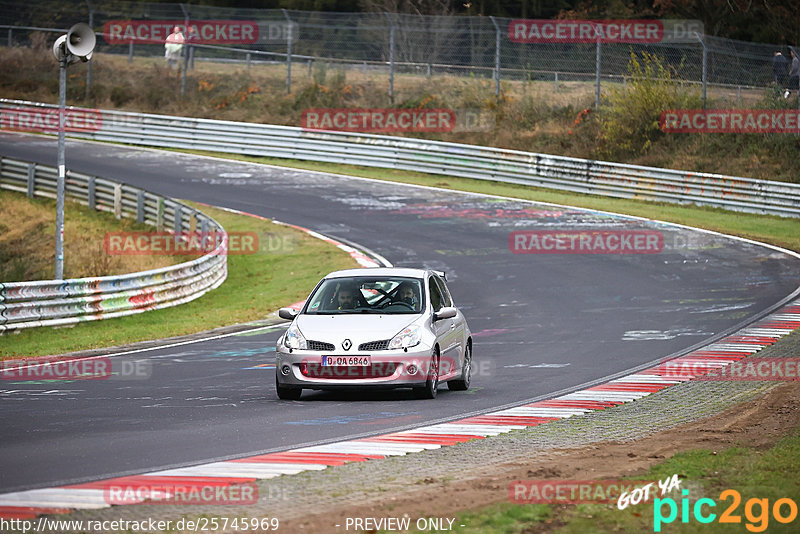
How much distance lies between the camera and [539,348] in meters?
16.5

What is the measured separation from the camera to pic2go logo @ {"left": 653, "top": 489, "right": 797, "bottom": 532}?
6242 mm

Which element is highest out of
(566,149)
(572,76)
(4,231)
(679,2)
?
(679,2)

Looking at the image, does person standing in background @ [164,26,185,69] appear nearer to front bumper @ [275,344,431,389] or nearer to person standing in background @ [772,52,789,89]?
person standing in background @ [772,52,789,89]

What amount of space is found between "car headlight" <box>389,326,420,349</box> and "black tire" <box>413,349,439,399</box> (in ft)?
1.06

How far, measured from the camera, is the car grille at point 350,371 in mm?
11883

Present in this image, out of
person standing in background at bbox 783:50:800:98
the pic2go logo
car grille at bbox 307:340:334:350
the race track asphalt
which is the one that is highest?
person standing in background at bbox 783:50:800:98

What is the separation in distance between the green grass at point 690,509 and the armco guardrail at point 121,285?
533 inches

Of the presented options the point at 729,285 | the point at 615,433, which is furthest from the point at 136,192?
the point at 615,433

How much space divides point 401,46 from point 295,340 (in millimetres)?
29715

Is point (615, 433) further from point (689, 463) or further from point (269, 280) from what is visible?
point (269, 280)

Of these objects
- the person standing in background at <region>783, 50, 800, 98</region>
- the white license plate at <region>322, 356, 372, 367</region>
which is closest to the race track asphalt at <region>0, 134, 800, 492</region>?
the white license plate at <region>322, 356, 372, 367</region>

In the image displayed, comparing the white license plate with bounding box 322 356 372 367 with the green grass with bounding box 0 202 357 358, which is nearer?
the white license plate with bounding box 322 356 372 367

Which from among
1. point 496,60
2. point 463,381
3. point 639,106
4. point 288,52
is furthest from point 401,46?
point 463,381

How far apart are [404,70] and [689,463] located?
1377 inches
